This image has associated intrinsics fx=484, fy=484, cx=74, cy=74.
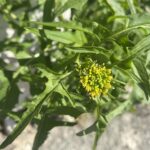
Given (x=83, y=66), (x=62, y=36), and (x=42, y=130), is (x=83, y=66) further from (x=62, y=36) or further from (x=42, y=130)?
(x=42, y=130)

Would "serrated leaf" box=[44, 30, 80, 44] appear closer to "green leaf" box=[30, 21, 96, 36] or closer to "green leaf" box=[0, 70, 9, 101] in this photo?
"green leaf" box=[30, 21, 96, 36]

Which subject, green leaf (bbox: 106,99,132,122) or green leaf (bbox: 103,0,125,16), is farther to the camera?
green leaf (bbox: 106,99,132,122)

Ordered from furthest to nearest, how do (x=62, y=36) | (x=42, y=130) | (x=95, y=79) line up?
(x=42, y=130) < (x=62, y=36) < (x=95, y=79)

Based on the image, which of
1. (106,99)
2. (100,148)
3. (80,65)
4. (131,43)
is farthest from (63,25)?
(100,148)

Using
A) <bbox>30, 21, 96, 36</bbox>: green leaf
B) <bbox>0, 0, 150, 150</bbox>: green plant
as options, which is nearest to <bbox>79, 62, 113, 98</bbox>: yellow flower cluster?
<bbox>0, 0, 150, 150</bbox>: green plant

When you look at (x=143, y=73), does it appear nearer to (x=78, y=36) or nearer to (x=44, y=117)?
(x=78, y=36)

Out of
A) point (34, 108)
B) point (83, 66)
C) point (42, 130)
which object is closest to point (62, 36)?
point (83, 66)

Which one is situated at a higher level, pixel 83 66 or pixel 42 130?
pixel 83 66

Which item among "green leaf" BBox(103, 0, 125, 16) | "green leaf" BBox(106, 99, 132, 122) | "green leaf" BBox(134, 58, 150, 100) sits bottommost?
"green leaf" BBox(106, 99, 132, 122)

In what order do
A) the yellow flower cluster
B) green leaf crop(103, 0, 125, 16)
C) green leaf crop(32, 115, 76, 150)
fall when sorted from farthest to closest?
green leaf crop(32, 115, 76, 150) < green leaf crop(103, 0, 125, 16) < the yellow flower cluster
